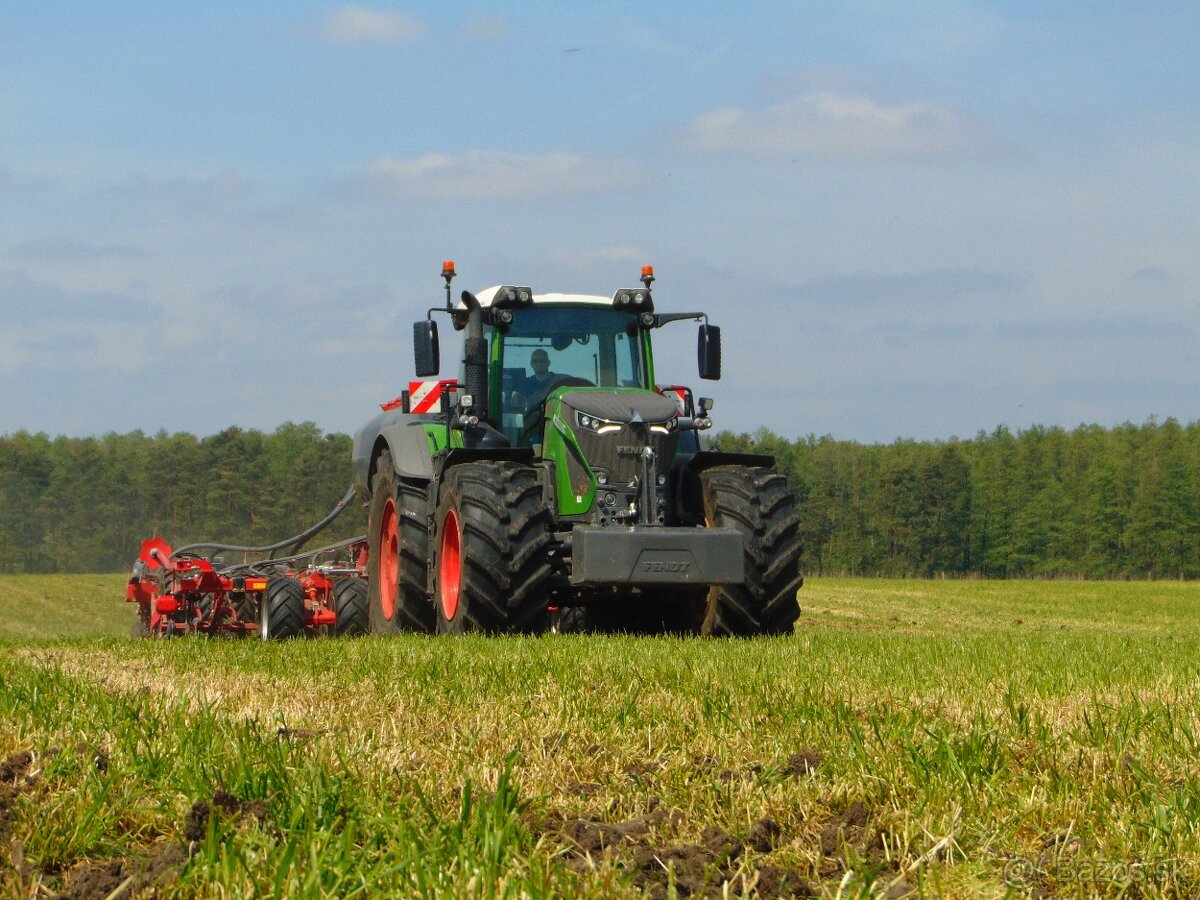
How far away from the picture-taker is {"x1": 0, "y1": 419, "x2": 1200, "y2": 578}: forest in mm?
88438

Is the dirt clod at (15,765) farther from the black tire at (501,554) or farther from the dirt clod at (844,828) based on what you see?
the black tire at (501,554)

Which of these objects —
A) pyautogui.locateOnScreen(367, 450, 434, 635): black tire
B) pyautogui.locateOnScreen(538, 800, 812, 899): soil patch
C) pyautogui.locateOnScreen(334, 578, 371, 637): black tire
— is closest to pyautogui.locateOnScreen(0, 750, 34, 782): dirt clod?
pyautogui.locateOnScreen(538, 800, 812, 899): soil patch

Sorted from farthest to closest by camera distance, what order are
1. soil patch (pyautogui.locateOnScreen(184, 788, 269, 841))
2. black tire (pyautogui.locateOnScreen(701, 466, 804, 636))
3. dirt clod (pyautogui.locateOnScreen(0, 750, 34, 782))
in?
black tire (pyautogui.locateOnScreen(701, 466, 804, 636))
dirt clod (pyautogui.locateOnScreen(0, 750, 34, 782))
soil patch (pyautogui.locateOnScreen(184, 788, 269, 841))

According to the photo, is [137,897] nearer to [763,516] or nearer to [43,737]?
[43,737]

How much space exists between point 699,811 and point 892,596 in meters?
35.8

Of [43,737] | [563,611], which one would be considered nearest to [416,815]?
[43,737]

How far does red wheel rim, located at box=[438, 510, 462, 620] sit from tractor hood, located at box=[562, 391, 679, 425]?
1.23m

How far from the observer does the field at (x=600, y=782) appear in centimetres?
269

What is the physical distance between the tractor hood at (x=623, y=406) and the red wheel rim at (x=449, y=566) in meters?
1.23

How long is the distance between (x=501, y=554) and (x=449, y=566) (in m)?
1.06

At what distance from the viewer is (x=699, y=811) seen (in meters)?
3.23

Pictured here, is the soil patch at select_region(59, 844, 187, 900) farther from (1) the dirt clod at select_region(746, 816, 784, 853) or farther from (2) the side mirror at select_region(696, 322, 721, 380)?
(2) the side mirror at select_region(696, 322, 721, 380)

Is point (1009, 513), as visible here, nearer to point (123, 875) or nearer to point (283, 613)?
point (283, 613)

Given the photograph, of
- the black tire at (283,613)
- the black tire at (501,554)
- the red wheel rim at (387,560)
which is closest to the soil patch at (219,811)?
the black tire at (501,554)
